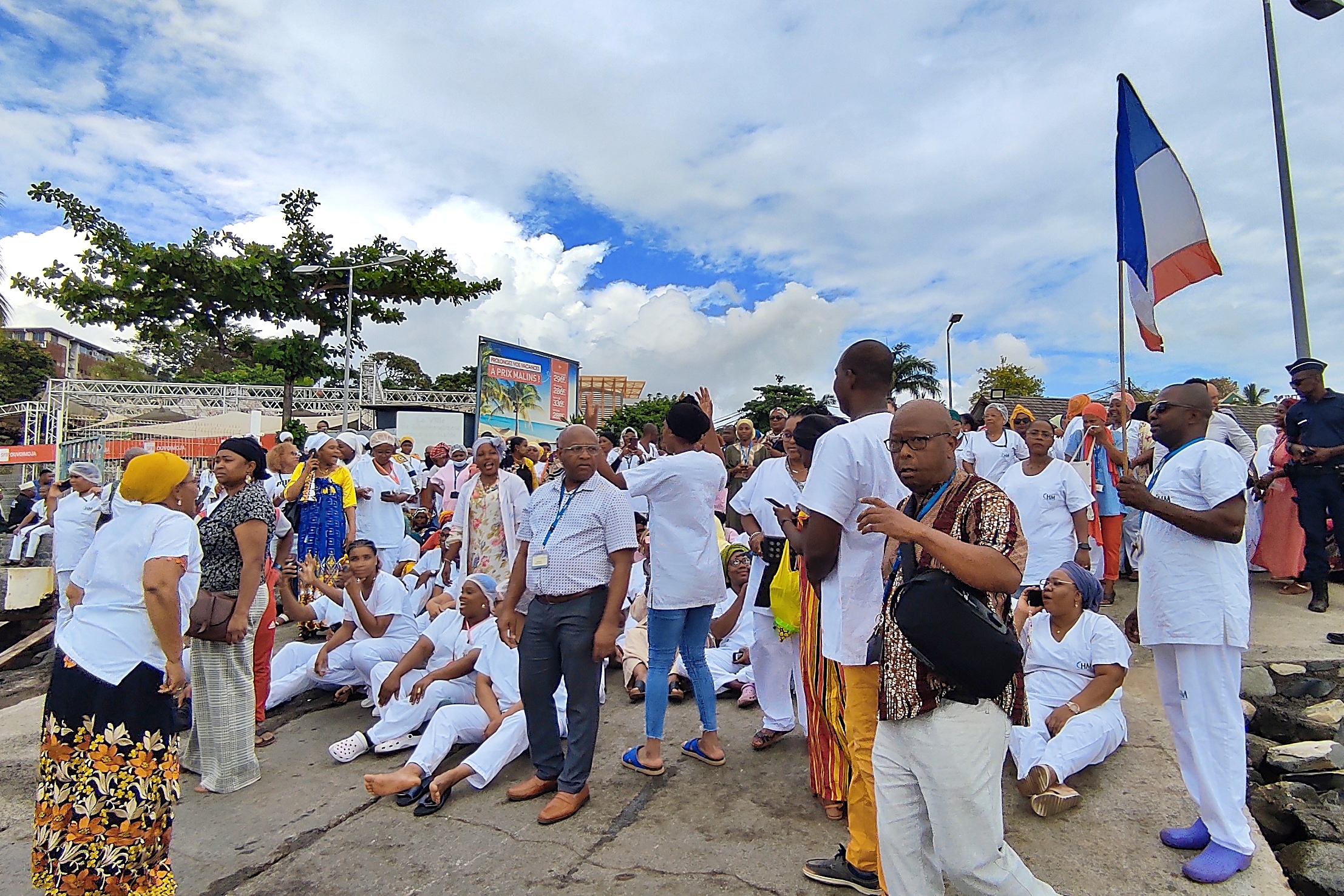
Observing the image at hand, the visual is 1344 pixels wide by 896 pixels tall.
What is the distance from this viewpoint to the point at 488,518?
567 centimetres

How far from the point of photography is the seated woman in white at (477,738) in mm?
3957

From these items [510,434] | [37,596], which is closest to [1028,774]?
[37,596]

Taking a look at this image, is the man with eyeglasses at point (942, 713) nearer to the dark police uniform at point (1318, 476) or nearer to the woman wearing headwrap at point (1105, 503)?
the woman wearing headwrap at point (1105, 503)

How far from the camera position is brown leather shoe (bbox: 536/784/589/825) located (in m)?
3.69

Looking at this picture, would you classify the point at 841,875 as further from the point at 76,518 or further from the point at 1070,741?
the point at 76,518

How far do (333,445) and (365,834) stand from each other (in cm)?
470

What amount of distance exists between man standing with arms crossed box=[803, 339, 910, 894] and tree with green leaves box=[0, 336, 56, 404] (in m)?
47.1

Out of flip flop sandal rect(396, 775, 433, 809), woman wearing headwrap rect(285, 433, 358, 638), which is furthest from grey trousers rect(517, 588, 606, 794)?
woman wearing headwrap rect(285, 433, 358, 638)

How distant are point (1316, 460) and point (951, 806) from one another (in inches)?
253

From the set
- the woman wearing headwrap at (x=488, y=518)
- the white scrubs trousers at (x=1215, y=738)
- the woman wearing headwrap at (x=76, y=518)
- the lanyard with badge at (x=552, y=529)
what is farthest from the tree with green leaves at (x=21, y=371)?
the white scrubs trousers at (x=1215, y=738)

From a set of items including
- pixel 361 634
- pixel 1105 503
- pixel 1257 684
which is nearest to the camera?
pixel 1257 684

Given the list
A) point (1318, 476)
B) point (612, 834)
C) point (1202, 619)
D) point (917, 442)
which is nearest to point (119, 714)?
point (612, 834)

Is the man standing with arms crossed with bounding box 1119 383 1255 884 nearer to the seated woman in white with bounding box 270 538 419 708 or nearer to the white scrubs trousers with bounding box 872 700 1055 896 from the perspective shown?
the white scrubs trousers with bounding box 872 700 1055 896

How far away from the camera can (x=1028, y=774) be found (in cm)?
364
